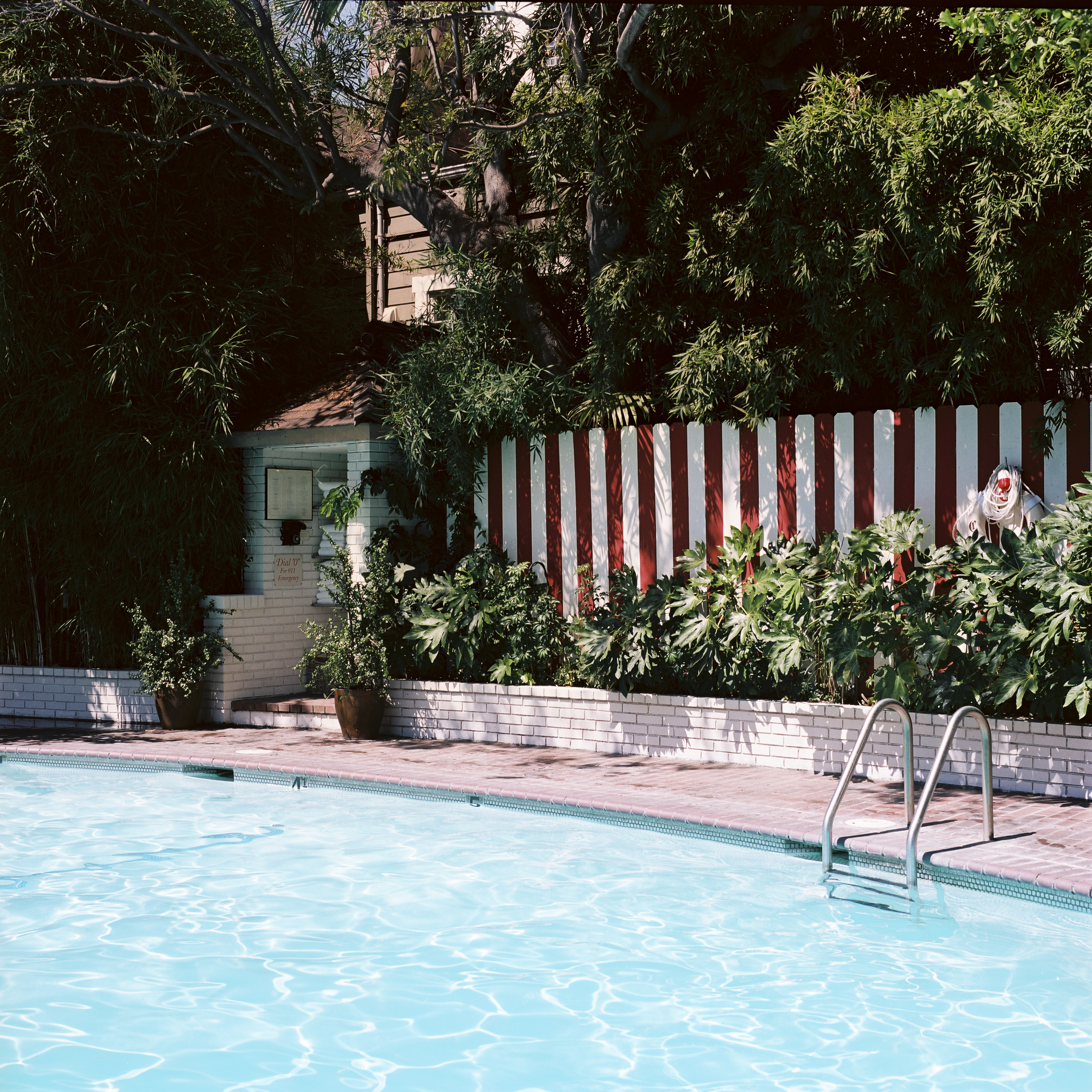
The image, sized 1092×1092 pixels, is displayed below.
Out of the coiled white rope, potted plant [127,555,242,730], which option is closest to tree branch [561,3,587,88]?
the coiled white rope

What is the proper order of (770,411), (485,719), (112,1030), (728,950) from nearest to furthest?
(112,1030)
(728,950)
(770,411)
(485,719)

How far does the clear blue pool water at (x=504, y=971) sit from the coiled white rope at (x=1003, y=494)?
298cm

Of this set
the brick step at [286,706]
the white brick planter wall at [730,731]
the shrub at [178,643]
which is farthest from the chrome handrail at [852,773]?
the shrub at [178,643]

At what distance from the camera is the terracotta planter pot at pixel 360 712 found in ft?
33.3

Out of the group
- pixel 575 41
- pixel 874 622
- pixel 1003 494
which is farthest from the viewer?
pixel 575 41

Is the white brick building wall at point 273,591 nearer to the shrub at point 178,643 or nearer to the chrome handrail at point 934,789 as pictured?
the shrub at point 178,643

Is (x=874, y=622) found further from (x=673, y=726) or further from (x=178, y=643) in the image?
(x=178, y=643)

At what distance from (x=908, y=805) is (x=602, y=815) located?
1.97 meters

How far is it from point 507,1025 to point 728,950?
1285mm

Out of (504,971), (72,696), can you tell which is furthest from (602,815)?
(72,696)

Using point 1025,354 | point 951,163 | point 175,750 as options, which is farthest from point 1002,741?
point 175,750

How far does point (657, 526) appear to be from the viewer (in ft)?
32.0

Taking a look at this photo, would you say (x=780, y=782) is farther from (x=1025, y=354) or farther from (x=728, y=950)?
(x=1025, y=354)

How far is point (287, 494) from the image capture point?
38.1 ft
